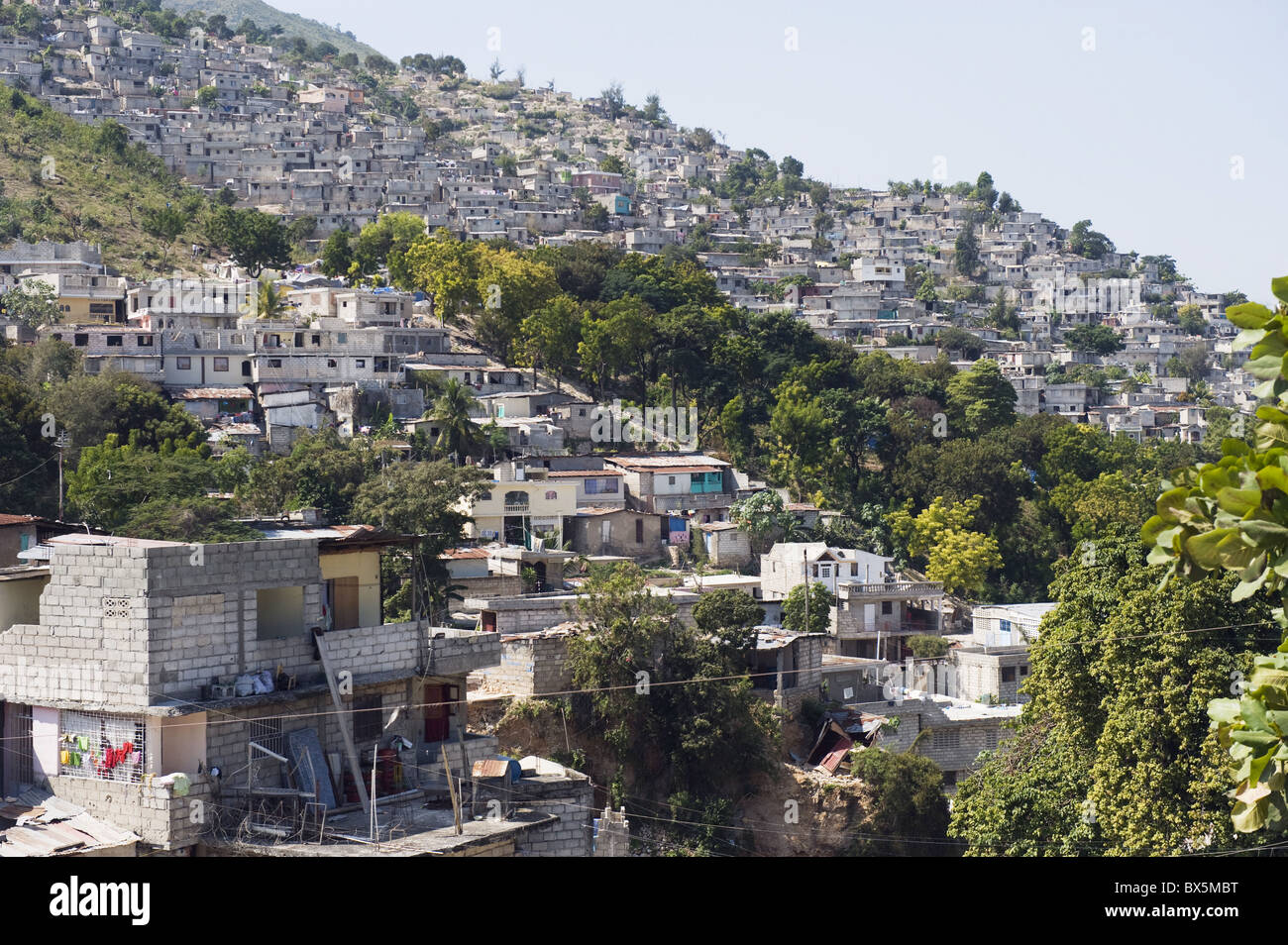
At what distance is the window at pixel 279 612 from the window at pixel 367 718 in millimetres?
959

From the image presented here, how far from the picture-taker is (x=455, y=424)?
3831 cm

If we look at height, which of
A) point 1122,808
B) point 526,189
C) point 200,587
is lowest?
point 1122,808

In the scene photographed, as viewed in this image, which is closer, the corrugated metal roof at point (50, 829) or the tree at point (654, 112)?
the corrugated metal roof at point (50, 829)

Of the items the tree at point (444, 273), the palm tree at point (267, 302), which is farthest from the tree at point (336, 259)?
the palm tree at point (267, 302)

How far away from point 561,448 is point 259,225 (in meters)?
19.5

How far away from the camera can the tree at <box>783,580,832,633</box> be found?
104ft

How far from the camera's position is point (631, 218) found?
287 ft

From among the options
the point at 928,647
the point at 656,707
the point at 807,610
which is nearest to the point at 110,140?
the point at 807,610

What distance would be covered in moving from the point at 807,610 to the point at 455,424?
36.8 feet

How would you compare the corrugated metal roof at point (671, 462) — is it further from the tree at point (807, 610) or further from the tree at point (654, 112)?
the tree at point (654, 112)

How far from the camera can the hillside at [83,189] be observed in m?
56.0
